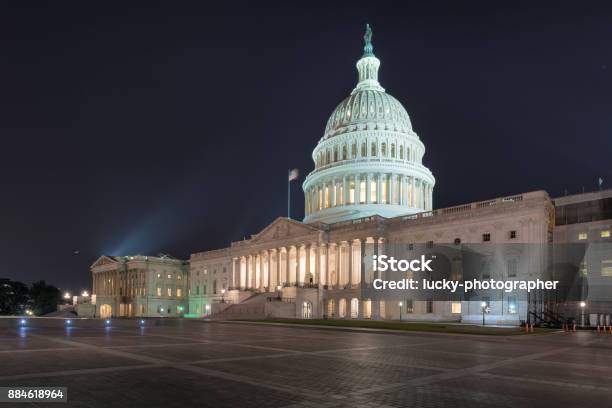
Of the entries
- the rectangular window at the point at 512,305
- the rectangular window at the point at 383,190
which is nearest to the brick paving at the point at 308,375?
the rectangular window at the point at 512,305

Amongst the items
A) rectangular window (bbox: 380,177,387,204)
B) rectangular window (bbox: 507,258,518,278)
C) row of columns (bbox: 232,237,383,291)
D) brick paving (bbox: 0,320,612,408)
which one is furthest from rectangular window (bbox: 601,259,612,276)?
rectangular window (bbox: 380,177,387,204)

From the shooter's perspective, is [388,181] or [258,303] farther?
[388,181]

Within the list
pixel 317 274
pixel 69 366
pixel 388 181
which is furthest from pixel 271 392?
pixel 388 181

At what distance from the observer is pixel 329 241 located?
9150cm

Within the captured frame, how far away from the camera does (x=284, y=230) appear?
9875 centimetres

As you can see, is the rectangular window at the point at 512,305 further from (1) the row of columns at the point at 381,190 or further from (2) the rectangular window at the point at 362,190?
(2) the rectangular window at the point at 362,190

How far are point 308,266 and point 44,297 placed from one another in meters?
112

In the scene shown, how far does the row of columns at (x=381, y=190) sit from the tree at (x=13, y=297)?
116m

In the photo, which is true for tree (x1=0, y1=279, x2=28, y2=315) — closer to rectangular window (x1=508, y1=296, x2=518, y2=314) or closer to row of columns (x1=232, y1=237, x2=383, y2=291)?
row of columns (x1=232, y1=237, x2=383, y2=291)

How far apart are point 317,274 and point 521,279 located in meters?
34.0

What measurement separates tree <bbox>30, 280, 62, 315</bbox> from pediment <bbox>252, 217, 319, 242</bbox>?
95004 millimetres

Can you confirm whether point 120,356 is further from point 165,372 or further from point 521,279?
point 521,279

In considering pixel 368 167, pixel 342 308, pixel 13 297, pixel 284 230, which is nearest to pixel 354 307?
pixel 342 308

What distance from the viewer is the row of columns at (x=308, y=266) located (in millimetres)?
85500
